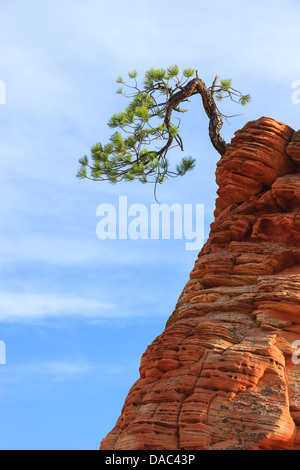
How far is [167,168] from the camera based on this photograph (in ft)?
60.3

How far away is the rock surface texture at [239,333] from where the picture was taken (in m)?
9.44

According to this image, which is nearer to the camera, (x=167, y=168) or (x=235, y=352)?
(x=235, y=352)

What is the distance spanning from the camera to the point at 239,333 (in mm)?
11109

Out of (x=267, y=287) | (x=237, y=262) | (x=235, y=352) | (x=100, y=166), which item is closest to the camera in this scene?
(x=235, y=352)

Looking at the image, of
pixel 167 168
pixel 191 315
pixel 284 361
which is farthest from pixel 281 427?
pixel 167 168

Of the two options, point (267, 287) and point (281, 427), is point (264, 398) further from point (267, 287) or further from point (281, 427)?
point (267, 287)

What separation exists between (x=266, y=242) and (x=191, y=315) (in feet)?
8.87

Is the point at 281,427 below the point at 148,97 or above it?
below

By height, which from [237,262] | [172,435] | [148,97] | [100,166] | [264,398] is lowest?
[172,435]

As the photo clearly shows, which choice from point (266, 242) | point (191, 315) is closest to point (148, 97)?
point (266, 242)

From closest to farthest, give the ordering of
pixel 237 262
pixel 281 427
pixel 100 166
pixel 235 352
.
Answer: pixel 281 427 → pixel 235 352 → pixel 237 262 → pixel 100 166

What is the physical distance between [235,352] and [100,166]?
9187 millimetres

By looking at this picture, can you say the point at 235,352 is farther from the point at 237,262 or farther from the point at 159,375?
the point at 237,262

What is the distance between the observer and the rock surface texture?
31.0ft
